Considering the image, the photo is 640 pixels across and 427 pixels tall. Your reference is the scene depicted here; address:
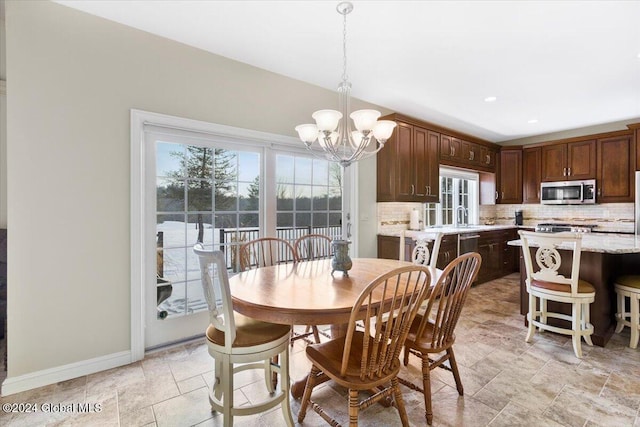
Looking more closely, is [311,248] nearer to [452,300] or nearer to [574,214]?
[452,300]

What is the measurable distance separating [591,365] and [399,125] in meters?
3.15

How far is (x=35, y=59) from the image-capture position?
2.08 metres

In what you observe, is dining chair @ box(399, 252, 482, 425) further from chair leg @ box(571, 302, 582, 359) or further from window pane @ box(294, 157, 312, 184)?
window pane @ box(294, 157, 312, 184)

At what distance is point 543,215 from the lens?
5.82 meters

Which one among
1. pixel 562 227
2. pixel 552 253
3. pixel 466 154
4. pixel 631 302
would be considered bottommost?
pixel 631 302

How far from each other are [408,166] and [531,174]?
313cm

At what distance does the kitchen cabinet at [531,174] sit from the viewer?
18.4 feet

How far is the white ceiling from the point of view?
2184 millimetres

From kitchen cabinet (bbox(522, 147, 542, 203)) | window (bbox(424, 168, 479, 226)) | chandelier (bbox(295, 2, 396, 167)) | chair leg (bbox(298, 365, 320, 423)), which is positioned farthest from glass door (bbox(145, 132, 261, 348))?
kitchen cabinet (bbox(522, 147, 542, 203))

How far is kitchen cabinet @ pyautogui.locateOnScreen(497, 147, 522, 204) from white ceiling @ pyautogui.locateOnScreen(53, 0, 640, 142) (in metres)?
1.94

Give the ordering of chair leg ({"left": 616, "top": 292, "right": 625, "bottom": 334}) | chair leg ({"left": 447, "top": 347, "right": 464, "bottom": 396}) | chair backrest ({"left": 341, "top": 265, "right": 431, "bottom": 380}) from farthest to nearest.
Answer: chair leg ({"left": 616, "top": 292, "right": 625, "bottom": 334}), chair leg ({"left": 447, "top": 347, "right": 464, "bottom": 396}), chair backrest ({"left": 341, "top": 265, "right": 431, "bottom": 380})

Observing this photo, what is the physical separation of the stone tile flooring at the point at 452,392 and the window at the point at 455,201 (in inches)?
111

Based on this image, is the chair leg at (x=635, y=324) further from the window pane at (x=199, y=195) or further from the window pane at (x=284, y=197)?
the window pane at (x=199, y=195)

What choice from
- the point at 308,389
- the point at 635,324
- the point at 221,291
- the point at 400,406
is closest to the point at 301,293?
the point at 221,291
